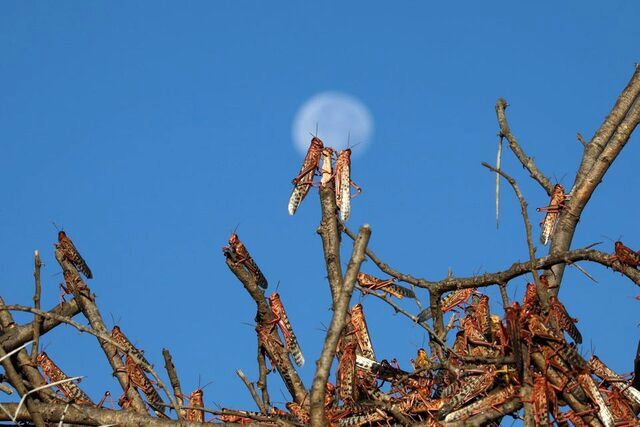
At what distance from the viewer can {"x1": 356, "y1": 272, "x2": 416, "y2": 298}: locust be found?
905 centimetres

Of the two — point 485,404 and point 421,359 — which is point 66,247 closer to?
point 421,359

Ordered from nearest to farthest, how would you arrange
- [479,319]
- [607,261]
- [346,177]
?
[607,261], [479,319], [346,177]

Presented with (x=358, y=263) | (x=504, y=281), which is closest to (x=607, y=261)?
(x=504, y=281)

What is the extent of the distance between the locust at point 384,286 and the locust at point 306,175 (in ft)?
2.82

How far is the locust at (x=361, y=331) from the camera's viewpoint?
8.17 metres

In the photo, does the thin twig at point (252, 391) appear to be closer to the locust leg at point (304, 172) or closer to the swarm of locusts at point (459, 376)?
the swarm of locusts at point (459, 376)

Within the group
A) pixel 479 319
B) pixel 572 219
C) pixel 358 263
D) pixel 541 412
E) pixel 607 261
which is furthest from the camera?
pixel 572 219

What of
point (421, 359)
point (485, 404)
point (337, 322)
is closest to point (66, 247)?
point (421, 359)

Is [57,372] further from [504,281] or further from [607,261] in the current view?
[607,261]

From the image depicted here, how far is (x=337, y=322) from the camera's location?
5410mm

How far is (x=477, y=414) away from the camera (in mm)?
6336

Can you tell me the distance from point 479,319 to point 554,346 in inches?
83.7

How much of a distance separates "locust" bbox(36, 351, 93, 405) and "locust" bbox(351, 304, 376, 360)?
2.12 meters

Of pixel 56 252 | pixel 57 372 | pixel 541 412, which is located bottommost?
pixel 541 412
